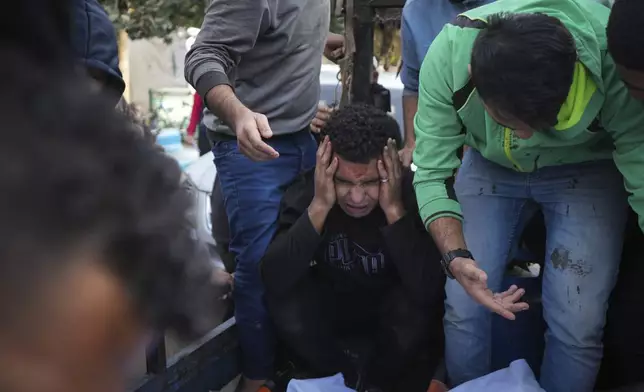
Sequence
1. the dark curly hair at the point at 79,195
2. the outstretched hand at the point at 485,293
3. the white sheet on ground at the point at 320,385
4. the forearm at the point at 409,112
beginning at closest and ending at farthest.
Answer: the dark curly hair at the point at 79,195
the outstretched hand at the point at 485,293
the white sheet on ground at the point at 320,385
the forearm at the point at 409,112

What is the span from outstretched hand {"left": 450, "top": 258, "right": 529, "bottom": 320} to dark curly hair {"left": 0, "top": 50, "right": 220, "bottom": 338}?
4.06ft

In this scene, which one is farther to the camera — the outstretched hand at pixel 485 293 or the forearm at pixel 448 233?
the forearm at pixel 448 233

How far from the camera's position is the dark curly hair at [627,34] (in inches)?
59.5

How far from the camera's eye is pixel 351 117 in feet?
7.73

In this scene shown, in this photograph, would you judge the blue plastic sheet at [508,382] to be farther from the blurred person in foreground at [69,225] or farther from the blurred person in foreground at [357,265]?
the blurred person in foreground at [69,225]

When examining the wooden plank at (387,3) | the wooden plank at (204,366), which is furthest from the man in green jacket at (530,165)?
the wooden plank at (387,3)

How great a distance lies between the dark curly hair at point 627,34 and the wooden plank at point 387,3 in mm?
1268

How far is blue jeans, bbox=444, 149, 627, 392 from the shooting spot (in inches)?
74.7

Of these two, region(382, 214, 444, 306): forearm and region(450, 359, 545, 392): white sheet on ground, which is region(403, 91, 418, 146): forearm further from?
region(450, 359, 545, 392): white sheet on ground

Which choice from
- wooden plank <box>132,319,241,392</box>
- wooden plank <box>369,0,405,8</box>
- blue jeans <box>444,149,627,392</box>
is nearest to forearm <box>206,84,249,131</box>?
wooden plank <box>132,319,241,392</box>

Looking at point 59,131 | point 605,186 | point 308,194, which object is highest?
point 59,131

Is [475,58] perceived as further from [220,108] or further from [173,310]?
[173,310]

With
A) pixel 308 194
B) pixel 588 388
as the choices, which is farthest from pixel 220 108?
pixel 588 388

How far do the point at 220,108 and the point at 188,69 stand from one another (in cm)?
24
